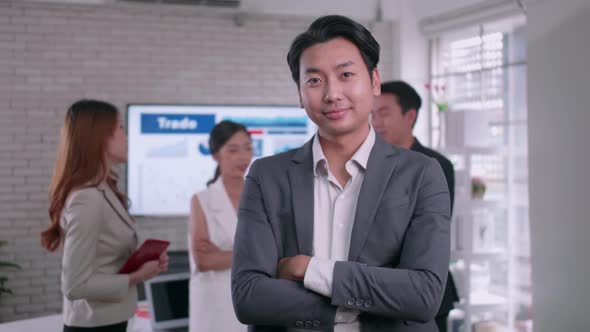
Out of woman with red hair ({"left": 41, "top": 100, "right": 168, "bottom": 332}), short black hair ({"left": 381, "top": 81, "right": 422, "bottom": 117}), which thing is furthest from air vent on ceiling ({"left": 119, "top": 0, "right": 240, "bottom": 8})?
woman with red hair ({"left": 41, "top": 100, "right": 168, "bottom": 332})

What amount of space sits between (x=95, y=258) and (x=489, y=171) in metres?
4.73

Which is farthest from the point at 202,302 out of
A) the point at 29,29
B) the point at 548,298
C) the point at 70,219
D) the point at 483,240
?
the point at 29,29

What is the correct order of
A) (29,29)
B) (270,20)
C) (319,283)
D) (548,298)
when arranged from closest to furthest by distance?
(319,283), (548,298), (29,29), (270,20)

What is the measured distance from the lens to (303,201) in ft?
4.57

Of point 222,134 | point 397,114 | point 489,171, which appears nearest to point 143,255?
point 222,134

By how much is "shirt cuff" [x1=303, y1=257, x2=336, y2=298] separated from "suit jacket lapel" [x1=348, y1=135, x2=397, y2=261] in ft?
0.21

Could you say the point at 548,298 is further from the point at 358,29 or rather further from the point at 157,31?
the point at 157,31

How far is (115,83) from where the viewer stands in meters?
6.28

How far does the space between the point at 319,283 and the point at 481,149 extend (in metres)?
4.35

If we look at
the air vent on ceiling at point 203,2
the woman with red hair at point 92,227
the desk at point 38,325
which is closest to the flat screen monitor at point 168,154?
the air vent on ceiling at point 203,2

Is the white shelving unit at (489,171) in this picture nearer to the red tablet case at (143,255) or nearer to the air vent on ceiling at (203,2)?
the air vent on ceiling at (203,2)

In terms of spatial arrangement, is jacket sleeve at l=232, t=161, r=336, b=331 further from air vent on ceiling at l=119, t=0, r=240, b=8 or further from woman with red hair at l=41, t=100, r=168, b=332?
air vent on ceiling at l=119, t=0, r=240, b=8

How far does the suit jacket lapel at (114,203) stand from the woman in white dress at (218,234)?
57 centimetres

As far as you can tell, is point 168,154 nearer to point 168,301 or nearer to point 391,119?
point 168,301
